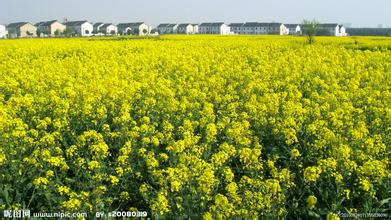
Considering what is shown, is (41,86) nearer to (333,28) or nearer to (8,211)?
(8,211)

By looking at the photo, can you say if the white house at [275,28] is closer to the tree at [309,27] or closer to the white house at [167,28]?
the white house at [167,28]

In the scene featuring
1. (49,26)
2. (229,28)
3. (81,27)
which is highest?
(49,26)

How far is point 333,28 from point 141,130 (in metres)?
114

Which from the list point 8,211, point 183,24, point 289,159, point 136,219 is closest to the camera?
point 8,211

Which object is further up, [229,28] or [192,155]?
[229,28]

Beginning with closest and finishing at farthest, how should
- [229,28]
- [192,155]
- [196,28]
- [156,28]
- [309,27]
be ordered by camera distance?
[192,155] → [309,27] → [156,28] → [196,28] → [229,28]

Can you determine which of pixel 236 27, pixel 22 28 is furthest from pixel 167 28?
pixel 22 28

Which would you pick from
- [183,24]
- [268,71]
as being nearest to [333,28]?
[183,24]

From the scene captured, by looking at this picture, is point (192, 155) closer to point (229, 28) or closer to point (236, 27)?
point (236, 27)

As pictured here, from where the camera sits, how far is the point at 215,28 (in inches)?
5910

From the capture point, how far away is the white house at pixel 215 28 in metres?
148

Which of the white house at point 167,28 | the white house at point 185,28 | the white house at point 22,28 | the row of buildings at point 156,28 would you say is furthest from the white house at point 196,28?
the white house at point 22,28

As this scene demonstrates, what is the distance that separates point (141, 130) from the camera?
5848 mm

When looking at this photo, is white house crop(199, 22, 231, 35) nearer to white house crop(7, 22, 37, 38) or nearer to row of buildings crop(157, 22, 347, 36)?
row of buildings crop(157, 22, 347, 36)
